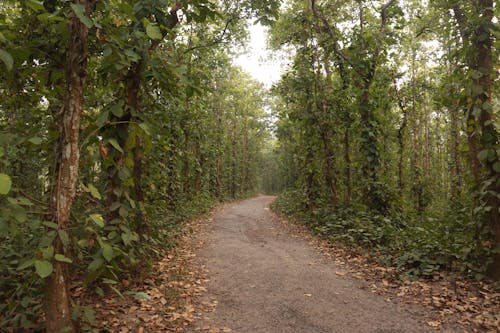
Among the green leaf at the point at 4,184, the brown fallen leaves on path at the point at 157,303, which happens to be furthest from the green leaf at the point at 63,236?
the brown fallen leaves on path at the point at 157,303

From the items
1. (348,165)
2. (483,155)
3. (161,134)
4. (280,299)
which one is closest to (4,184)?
(161,134)

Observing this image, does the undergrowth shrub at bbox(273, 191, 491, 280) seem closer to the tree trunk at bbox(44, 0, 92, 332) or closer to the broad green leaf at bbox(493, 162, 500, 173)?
the broad green leaf at bbox(493, 162, 500, 173)

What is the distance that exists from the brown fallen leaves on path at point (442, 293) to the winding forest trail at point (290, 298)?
0.82 feet

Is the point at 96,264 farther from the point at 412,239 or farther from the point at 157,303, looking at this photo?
the point at 412,239

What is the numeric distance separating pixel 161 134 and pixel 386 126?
9.97 meters

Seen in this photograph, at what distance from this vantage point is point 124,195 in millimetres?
4336

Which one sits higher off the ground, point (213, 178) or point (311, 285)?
point (213, 178)

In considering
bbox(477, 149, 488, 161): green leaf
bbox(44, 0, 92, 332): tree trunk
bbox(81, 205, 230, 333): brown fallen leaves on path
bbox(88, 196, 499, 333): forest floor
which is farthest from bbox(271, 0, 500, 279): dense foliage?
bbox(44, 0, 92, 332): tree trunk

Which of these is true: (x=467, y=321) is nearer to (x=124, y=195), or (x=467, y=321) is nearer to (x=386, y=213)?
(x=124, y=195)

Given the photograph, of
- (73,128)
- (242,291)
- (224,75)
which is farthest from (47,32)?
(224,75)

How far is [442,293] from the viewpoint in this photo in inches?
195

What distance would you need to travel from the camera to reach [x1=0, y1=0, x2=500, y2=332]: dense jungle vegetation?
2895mm

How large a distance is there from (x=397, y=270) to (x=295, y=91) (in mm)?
8315

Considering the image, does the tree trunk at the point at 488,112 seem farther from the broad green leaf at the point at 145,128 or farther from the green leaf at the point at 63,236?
the green leaf at the point at 63,236
